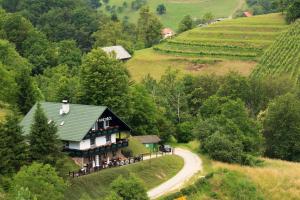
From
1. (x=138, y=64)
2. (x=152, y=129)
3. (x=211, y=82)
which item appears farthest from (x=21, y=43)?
(x=152, y=129)

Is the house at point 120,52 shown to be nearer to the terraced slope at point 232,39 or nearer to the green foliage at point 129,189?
the terraced slope at point 232,39

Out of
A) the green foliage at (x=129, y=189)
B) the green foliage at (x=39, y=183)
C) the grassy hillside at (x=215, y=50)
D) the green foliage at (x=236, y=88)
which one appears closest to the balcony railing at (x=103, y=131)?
the green foliage at (x=129, y=189)

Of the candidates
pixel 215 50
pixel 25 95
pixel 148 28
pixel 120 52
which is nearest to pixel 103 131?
pixel 25 95

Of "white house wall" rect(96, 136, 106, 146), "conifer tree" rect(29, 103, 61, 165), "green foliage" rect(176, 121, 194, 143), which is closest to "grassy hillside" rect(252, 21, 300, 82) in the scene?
"green foliage" rect(176, 121, 194, 143)

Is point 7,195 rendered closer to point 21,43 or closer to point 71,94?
point 71,94

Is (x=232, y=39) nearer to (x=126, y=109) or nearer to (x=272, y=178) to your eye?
(x=126, y=109)

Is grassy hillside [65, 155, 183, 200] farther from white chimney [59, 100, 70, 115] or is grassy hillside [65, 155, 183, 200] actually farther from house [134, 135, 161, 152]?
white chimney [59, 100, 70, 115]
